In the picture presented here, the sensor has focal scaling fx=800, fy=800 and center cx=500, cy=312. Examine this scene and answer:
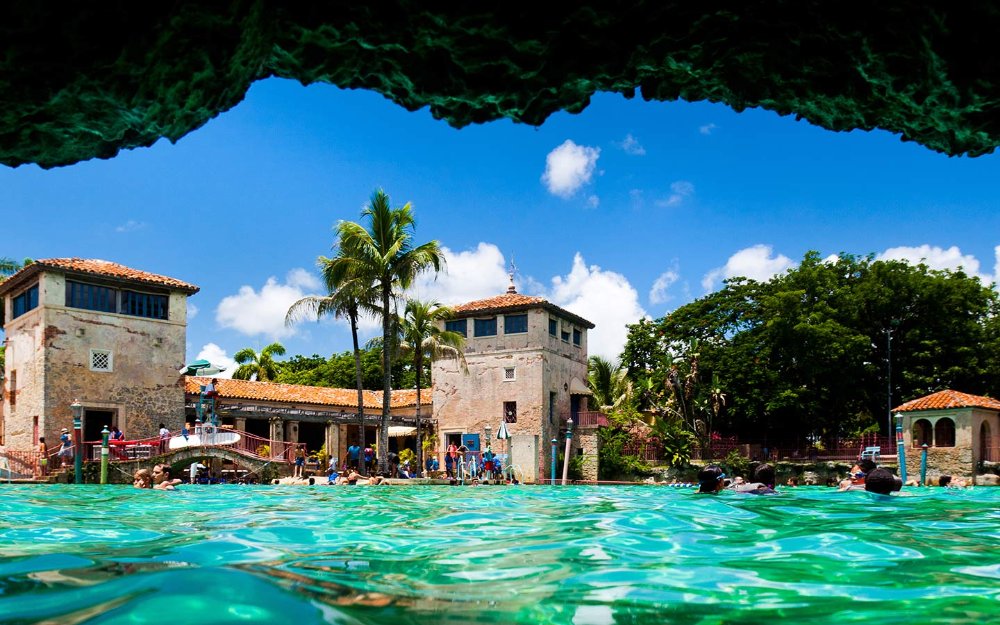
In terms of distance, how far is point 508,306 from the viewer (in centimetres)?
3844

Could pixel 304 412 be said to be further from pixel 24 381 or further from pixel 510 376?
pixel 24 381

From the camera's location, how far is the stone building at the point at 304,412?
112ft

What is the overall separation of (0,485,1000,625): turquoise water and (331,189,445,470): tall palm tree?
20.9m

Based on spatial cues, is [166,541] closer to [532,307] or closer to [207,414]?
[207,414]

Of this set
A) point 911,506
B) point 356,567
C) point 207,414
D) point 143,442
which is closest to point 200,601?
point 356,567

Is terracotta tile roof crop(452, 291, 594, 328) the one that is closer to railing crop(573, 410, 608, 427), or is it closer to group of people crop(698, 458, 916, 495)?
railing crop(573, 410, 608, 427)

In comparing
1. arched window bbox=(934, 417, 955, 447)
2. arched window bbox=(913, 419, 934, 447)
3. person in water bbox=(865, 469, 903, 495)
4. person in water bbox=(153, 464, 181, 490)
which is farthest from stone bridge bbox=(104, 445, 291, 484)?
arched window bbox=(934, 417, 955, 447)

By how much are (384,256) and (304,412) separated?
400 inches

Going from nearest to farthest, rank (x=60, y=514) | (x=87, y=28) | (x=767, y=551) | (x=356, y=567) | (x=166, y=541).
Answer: (x=87, y=28)
(x=356, y=567)
(x=767, y=551)
(x=166, y=541)
(x=60, y=514)

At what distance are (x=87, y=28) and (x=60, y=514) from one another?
9.98 meters

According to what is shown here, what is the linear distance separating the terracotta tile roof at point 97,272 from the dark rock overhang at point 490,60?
29481mm

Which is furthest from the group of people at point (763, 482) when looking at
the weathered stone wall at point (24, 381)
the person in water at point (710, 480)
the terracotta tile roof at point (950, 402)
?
the weathered stone wall at point (24, 381)

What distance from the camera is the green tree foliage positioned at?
1366 inches

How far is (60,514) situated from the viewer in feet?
36.5
